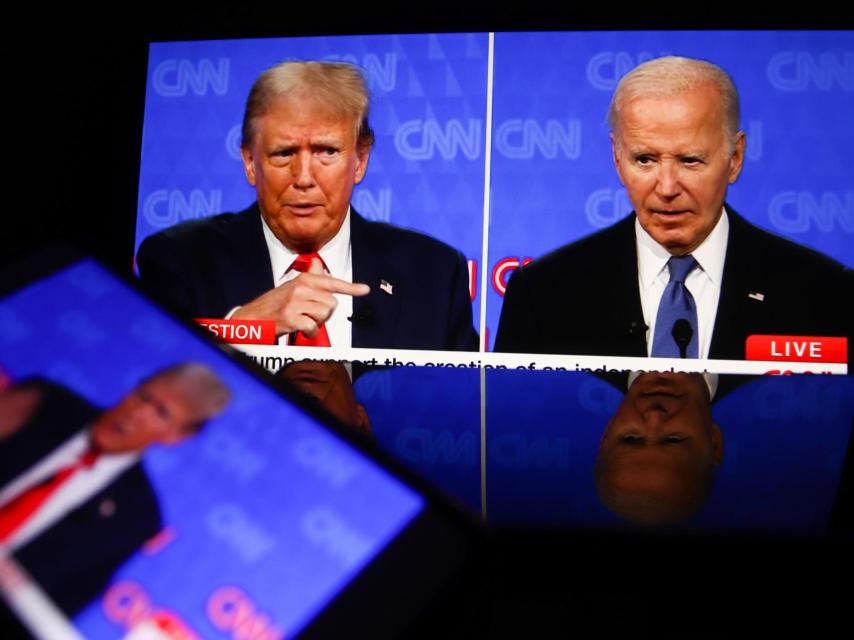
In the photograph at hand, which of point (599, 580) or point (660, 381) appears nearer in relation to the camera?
point (599, 580)

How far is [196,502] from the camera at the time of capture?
1.35 feet

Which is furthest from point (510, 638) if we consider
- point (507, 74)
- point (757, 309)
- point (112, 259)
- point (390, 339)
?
point (507, 74)

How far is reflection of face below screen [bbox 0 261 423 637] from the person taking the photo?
372 millimetres

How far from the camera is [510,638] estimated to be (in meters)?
0.44

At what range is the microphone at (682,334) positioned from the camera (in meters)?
1.36

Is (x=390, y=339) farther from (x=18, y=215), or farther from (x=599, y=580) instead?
(x=599, y=580)

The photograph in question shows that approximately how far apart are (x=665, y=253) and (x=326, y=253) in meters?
0.71

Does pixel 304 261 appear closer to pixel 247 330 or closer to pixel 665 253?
pixel 247 330

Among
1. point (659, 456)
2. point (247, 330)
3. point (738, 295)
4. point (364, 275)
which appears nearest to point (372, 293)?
point (364, 275)

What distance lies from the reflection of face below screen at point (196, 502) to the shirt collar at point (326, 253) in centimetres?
95

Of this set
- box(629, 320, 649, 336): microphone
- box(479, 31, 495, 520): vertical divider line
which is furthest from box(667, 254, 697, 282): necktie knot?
box(479, 31, 495, 520): vertical divider line

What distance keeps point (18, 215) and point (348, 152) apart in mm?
727

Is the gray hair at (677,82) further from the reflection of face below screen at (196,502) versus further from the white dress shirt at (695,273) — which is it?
the reflection of face below screen at (196,502)

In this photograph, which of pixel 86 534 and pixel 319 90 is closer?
pixel 86 534
